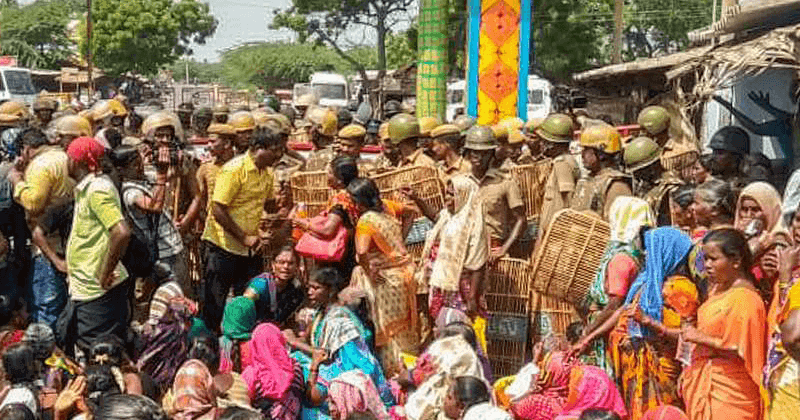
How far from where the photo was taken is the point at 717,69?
718 cm

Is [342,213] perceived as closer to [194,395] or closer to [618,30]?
[194,395]

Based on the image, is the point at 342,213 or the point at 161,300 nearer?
the point at 161,300

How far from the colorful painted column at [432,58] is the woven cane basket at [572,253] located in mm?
5556

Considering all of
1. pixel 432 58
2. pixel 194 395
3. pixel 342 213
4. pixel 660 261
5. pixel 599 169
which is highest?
pixel 432 58

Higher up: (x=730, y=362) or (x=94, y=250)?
(x=94, y=250)

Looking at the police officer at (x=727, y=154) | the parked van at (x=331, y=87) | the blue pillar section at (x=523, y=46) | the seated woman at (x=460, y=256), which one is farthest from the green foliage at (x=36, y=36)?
the police officer at (x=727, y=154)

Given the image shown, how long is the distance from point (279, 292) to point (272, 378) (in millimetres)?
991

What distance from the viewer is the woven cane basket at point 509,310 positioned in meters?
7.00

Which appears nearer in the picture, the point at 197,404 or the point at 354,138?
the point at 197,404

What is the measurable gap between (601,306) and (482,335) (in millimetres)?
929

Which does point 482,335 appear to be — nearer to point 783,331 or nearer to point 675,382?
point 675,382

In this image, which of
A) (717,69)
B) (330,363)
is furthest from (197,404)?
(717,69)

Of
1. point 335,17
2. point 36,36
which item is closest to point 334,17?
point 335,17

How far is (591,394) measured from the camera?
5.36 m
